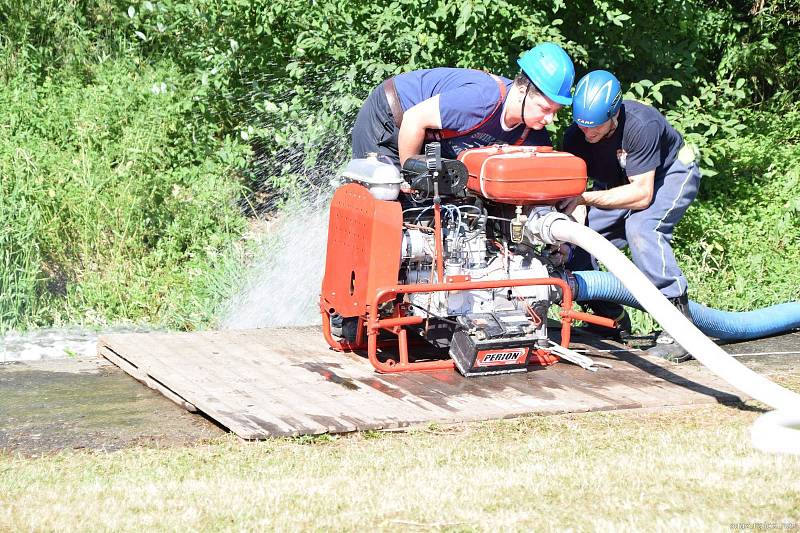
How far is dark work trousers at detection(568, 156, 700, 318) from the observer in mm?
6504

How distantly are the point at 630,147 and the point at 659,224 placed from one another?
552 millimetres

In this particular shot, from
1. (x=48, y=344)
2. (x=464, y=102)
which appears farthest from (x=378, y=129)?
(x=48, y=344)

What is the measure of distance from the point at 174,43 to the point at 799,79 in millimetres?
6541

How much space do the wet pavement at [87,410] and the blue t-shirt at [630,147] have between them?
4.28ft

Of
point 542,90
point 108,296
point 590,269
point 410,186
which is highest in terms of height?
point 542,90

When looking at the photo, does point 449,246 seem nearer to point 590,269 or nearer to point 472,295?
point 472,295

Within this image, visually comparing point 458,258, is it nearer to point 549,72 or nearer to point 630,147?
point 549,72

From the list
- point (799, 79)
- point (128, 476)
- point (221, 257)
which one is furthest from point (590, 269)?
point (799, 79)

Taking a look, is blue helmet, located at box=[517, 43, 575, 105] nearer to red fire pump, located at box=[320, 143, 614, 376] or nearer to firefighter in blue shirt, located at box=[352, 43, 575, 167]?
firefighter in blue shirt, located at box=[352, 43, 575, 167]

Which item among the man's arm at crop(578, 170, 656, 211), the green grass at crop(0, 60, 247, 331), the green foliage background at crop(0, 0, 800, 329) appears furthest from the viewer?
the green foliage background at crop(0, 0, 800, 329)

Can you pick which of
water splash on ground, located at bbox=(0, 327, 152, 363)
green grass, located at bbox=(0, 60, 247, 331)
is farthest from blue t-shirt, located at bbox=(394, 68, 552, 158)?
green grass, located at bbox=(0, 60, 247, 331)

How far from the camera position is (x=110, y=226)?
351 inches

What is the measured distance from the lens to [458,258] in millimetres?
5961

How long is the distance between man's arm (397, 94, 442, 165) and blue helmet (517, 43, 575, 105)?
1.70 feet
